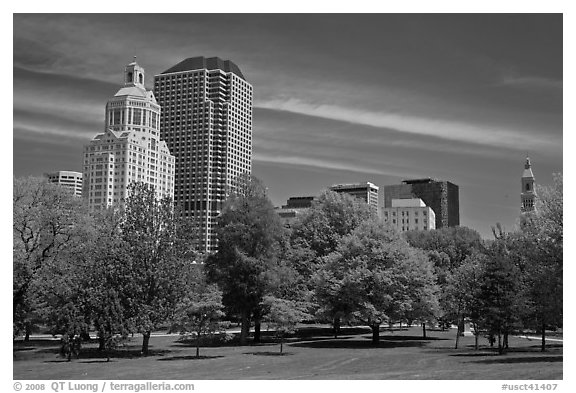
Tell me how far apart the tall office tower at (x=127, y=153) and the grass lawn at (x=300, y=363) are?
6.67 metres

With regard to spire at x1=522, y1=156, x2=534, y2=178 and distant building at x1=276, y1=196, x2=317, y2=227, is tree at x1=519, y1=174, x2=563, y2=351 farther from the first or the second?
distant building at x1=276, y1=196, x2=317, y2=227

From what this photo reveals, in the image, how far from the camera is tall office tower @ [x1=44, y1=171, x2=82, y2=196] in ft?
77.9

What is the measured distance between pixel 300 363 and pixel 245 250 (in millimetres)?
9049

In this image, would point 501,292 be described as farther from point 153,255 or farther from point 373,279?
point 153,255

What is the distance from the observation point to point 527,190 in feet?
71.4

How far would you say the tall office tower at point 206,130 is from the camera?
23.1 m

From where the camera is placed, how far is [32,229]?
25.1 metres

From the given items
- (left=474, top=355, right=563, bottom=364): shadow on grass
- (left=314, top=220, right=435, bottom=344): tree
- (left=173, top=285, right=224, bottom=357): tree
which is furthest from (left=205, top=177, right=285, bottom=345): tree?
(left=474, top=355, right=563, bottom=364): shadow on grass

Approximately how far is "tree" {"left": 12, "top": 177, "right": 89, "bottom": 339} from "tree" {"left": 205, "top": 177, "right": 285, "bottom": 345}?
6.06 meters

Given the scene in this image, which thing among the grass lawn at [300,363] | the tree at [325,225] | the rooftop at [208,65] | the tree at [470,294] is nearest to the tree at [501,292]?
the tree at [470,294]

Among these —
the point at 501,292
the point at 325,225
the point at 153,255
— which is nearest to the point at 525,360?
the point at 501,292
